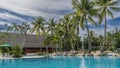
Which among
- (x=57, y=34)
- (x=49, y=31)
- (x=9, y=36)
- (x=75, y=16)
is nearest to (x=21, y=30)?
(x=9, y=36)

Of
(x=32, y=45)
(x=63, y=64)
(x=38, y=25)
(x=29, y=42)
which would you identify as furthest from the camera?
(x=29, y=42)

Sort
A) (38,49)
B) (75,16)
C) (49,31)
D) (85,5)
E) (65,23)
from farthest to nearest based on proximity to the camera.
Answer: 1. (38,49)
2. (49,31)
3. (65,23)
4. (75,16)
5. (85,5)

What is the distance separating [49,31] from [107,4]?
20.6 meters

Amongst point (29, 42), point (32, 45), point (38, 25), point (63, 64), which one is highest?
point (38, 25)

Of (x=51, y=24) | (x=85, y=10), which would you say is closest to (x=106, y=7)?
(x=85, y=10)

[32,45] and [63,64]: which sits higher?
[32,45]

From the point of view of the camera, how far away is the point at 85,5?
39.7m

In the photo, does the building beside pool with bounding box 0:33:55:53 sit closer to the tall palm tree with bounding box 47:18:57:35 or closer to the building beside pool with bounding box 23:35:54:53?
the building beside pool with bounding box 23:35:54:53

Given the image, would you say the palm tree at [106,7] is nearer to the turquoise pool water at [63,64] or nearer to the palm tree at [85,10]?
the palm tree at [85,10]

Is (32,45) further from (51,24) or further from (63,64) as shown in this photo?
(63,64)

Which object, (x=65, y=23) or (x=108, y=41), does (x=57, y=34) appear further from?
(x=108, y=41)

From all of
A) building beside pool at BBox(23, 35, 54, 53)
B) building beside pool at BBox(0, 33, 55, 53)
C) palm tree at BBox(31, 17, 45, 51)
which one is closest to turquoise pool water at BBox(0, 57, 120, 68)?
palm tree at BBox(31, 17, 45, 51)

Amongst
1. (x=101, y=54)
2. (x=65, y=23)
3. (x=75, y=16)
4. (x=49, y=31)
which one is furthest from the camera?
(x=49, y=31)

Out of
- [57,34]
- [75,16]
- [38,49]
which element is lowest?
[38,49]
